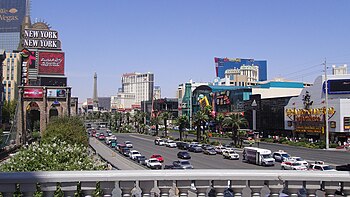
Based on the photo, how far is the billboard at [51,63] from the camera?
102 meters

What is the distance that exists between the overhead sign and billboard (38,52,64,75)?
1121cm

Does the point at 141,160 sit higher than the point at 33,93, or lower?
lower

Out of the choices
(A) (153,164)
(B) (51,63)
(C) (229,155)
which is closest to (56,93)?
(B) (51,63)

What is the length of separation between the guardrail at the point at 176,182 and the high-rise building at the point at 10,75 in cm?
17452

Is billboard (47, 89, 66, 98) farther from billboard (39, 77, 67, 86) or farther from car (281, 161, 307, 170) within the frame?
car (281, 161, 307, 170)

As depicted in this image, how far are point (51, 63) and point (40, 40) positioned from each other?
14.5 metres

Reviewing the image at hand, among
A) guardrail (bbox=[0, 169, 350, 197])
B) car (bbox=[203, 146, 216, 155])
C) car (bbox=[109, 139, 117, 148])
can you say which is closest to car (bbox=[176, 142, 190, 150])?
car (bbox=[203, 146, 216, 155])

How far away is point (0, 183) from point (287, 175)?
206 inches

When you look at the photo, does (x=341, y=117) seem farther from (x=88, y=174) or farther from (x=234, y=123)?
(x=88, y=174)

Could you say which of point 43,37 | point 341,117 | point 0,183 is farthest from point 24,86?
point 0,183

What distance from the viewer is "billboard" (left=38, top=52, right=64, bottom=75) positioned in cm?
10194

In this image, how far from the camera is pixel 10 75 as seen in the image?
171 m

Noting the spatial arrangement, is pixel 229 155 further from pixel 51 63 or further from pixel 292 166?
pixel 51 63

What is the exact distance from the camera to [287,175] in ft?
24.6
